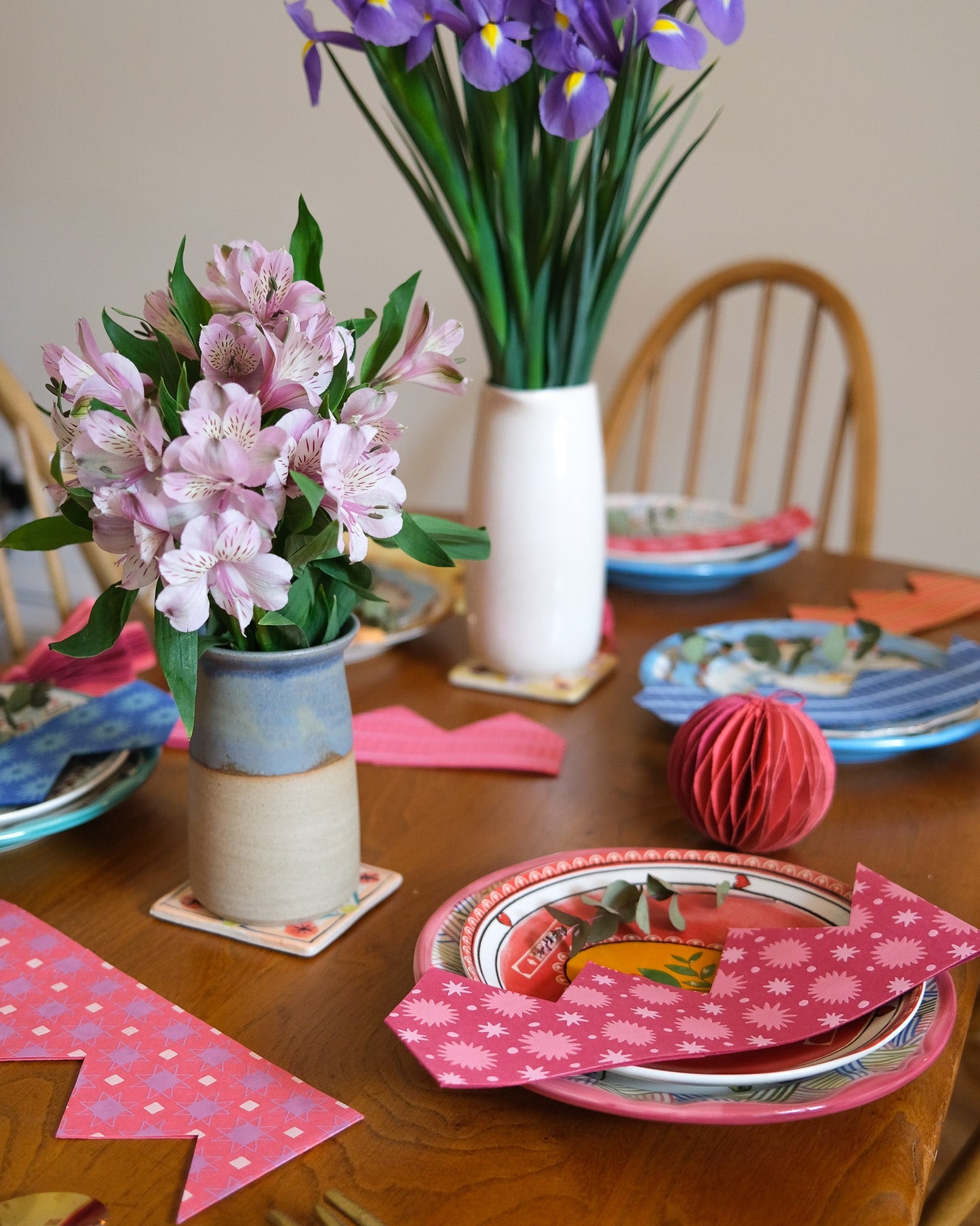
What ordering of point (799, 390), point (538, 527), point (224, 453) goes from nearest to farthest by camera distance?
point (224, 453) → point (538, 527) → point (799, 390)

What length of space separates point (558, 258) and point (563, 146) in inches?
3.5

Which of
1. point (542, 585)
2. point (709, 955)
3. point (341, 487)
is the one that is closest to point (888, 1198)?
point (709, 955)

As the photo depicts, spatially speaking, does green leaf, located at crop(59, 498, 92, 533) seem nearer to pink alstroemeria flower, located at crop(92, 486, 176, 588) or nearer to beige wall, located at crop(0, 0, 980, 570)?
pink alstroemeria flower, located at crop(92, 486, 176, 588)

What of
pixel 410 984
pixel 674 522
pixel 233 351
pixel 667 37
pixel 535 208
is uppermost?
pixel 667 37

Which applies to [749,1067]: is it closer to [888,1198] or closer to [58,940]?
[888,1198]

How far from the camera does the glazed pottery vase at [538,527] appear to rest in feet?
3.21

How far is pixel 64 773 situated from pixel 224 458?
0.36 m

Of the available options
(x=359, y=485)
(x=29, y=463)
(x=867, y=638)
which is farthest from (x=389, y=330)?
(x=29, y=463)

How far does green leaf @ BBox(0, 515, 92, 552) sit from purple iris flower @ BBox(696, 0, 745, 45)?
53 centimetres

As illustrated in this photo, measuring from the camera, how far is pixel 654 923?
662mm

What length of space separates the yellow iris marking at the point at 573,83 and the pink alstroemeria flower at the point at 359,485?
35cm

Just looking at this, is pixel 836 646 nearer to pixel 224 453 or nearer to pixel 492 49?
pixel 492 49

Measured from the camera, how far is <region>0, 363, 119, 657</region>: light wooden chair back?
1.30 m

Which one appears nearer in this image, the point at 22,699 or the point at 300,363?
the point at 300,363
